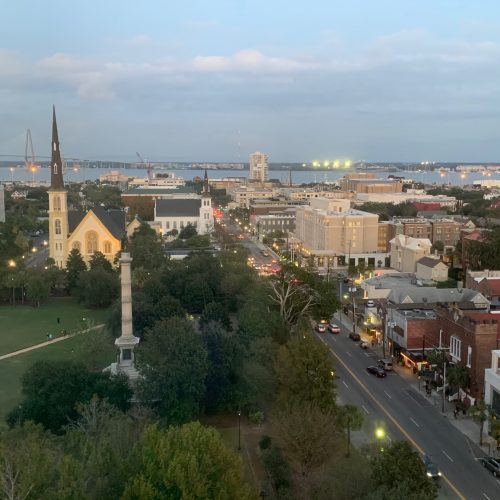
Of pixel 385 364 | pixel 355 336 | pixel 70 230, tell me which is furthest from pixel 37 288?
pixel 385 364

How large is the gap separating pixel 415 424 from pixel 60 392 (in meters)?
11.5

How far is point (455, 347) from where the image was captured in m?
23.8

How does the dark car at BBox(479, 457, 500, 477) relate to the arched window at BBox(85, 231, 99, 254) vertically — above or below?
below

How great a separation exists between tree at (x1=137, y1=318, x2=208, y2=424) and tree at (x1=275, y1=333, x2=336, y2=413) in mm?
2663

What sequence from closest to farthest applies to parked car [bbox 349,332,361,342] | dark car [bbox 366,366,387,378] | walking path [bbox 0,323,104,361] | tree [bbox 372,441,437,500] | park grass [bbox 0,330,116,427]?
tree [bbox 372,441,437,500]
park grass [bbox 0,330,116,427]
dark car [bbox 366,366,387,378]
walking path [bbox 0,323,104,361]
parked car [bbox 349,332,361,342]

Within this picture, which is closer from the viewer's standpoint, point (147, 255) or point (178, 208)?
point (147, 255)

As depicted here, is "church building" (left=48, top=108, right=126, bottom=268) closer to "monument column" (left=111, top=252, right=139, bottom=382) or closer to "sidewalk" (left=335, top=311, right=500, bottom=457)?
"monument column" (left=111, top=252, right=139, bottom=382)

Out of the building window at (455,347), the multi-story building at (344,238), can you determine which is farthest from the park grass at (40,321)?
the multi-story building at (344,238)

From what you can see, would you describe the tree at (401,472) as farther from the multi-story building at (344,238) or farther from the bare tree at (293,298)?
the multi-story building at (344,238)

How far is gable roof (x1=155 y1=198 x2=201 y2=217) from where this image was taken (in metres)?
77.4

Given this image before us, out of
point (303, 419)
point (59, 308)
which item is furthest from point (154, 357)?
point (59, 308)

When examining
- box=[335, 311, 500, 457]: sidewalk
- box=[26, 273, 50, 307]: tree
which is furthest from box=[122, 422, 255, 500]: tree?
box=[26, 273, 50, 307]: tree

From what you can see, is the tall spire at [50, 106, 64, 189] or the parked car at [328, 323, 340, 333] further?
the tall spire at [50, 106, 64, 189]

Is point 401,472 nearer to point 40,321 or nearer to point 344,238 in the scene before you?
point 40,321
